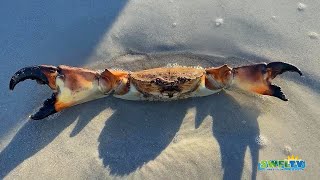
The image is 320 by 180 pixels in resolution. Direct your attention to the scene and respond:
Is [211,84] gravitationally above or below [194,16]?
below

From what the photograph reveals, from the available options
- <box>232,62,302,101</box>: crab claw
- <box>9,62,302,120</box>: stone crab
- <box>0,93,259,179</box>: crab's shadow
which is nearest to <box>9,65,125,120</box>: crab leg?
<box>9,62,302,120</box>: stone crab

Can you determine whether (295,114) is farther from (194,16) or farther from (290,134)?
(194,16)

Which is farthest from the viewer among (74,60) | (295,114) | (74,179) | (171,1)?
(171,1)

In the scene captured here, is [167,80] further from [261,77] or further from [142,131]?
[261,77]

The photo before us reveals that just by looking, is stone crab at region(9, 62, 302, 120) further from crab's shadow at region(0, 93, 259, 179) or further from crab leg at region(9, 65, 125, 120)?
crab's shadow at region(0, 93, 259, 179)

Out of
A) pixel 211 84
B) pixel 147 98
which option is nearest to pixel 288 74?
pixel 211 84

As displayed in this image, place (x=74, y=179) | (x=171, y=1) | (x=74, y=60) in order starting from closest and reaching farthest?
(x=74, y=179)
(x=74, y=60)
(x=171, y=1)

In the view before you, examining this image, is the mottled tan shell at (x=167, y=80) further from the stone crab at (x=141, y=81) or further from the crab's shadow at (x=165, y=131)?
the crab's shadow at (x=165, y=131)
